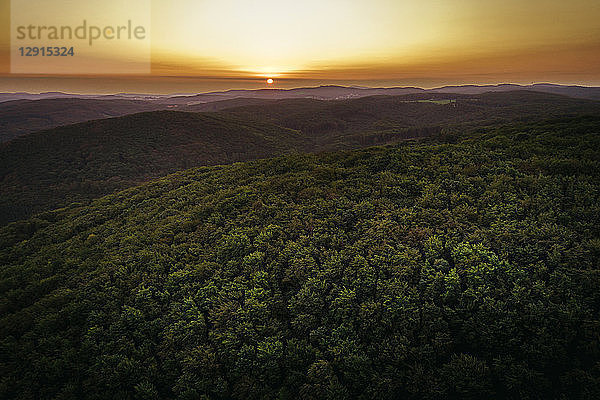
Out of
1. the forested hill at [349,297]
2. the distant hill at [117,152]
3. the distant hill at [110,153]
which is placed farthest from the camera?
the distant hill at [117,152]

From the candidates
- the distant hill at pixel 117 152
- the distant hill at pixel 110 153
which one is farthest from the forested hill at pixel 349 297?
the distant hill at pixel 110 153

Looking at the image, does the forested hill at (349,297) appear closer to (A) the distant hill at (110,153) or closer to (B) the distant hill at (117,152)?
(B) the distant hill at (117,152)

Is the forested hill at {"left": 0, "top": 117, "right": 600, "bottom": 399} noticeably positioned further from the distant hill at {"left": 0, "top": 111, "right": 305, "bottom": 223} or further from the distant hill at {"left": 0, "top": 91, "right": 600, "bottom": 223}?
the distant hill at {"left": 0, "top": 111, "right": 305, "bottom": 223}

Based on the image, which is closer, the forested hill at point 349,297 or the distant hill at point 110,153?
the forested hill at point 349,297

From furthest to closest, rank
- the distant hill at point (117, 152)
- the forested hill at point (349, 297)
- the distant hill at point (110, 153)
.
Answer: the distant hill at point (117, 152), the distant hill at point (110, 153), the forested hill at point (349, 297)

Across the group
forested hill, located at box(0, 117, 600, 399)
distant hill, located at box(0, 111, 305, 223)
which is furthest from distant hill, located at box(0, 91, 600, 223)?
forested hill, located at box(0, 117, 600, 399)

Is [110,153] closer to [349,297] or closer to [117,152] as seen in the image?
[117,152]

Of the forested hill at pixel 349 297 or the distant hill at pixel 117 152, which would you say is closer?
the forested hill at pixel 349 297
